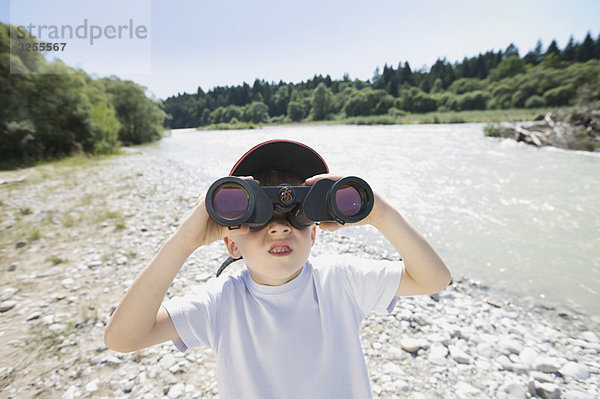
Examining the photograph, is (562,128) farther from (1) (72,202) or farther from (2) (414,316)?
(1) (72,202)

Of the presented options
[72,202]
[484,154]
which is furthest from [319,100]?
[72,202]

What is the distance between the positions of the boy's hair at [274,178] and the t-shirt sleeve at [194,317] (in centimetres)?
53

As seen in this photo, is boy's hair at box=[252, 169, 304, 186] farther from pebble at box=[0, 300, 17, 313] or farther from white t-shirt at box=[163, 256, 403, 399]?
pebble at box=[0, 300, 17, 313]

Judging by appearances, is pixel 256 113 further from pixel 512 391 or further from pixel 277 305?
pixel 277 305

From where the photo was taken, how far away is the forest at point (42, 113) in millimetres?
11633

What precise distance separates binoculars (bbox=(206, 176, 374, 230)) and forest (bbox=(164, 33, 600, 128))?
168 feet

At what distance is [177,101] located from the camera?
264ft

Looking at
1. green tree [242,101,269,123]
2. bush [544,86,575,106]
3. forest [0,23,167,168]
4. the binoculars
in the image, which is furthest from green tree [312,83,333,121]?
the binoculars

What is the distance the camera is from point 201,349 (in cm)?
246

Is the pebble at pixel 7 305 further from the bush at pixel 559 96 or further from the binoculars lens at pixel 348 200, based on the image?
the bush at pixel 559 96

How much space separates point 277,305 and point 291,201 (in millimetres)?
420

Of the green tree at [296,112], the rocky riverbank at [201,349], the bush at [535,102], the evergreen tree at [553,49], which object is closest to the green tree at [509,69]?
the evergreen tree at [553,49]

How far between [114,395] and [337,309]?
1.88m

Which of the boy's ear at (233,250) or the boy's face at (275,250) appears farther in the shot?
the boy's ear at (233,250)
